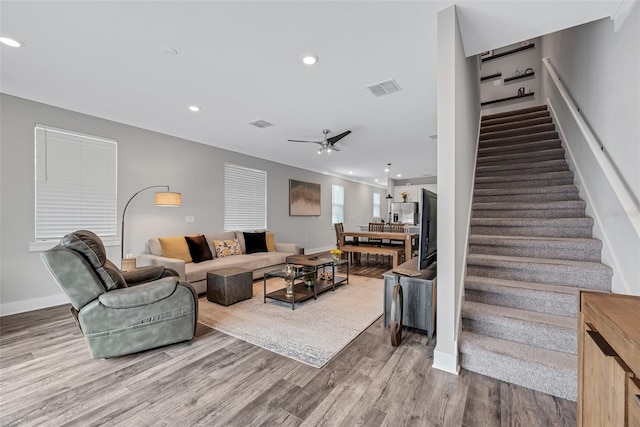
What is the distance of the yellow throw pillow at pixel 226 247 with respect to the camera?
4676mm

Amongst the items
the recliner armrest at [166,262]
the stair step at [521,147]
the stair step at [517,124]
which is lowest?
the recliner armrest at [166,262]

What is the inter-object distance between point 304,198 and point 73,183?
4926mm

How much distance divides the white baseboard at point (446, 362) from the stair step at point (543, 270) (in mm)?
972

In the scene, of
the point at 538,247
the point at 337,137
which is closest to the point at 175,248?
the point at 337,137

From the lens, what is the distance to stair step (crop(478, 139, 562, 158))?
375 cm

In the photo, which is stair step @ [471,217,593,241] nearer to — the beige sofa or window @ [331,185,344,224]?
the beige sofa

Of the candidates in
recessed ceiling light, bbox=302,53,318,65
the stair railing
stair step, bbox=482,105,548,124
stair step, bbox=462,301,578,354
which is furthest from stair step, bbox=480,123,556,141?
recessed ceiling light, bbox=302,53,318,65

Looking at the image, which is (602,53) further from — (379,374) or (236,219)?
(236,219)

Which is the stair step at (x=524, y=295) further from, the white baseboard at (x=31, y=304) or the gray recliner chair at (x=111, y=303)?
the white baseboard at (x=31, y=304)

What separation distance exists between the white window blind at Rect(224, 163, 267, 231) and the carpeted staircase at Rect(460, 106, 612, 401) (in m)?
4.43

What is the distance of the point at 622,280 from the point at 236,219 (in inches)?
217

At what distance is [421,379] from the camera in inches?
73.9

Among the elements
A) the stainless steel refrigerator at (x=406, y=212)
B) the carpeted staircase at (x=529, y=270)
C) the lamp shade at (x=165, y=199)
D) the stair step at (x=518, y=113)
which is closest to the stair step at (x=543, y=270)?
the carpeted staircase at (x=529, y=270)

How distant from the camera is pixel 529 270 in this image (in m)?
2.40
